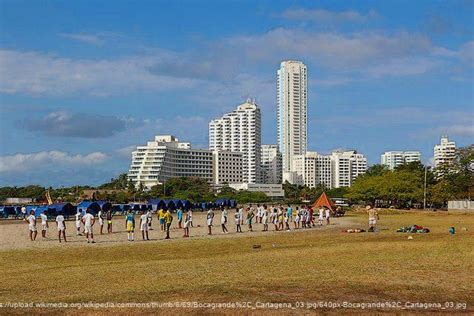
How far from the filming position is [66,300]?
44.1ft

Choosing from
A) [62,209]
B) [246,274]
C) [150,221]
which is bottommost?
[246,274]

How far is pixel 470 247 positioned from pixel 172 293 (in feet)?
47.9

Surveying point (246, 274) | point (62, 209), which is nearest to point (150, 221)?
point (246, 274)

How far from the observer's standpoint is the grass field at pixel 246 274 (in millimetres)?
13695

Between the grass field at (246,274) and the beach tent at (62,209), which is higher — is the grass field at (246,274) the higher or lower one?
the lower one

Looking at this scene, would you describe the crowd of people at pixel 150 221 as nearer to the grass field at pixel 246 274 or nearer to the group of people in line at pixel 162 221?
the group of people in line at pixel 162 221

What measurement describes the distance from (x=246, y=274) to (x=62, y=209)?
50.7m

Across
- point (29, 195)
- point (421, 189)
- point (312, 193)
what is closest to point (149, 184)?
point (29, 195)

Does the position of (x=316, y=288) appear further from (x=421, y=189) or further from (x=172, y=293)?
(x=421, y=189)

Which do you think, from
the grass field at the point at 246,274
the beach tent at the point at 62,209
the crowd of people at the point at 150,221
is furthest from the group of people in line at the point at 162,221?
the beach tent at the point at 62,209

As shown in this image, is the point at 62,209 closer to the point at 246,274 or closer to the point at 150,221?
the point at 150,221

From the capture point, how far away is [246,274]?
679 inches

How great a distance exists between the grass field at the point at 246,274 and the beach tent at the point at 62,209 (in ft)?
122

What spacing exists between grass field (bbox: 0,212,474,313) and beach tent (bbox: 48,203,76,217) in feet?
122
